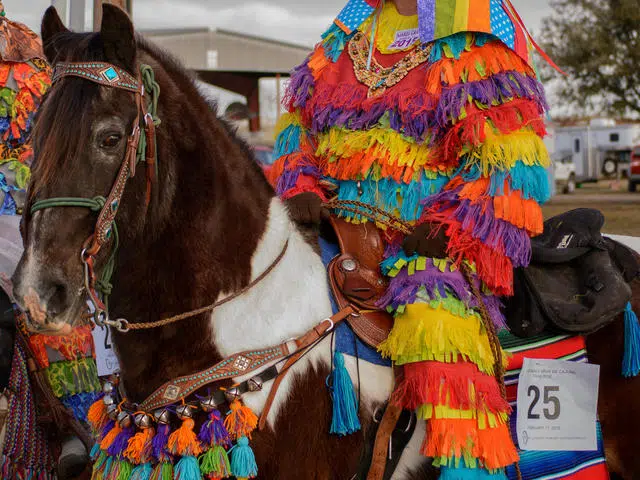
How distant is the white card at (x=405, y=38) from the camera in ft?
9.24

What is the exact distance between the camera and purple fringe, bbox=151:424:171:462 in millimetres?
2207

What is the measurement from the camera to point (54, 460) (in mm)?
3564

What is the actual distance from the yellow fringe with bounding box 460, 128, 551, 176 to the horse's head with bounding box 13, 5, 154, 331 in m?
1.13

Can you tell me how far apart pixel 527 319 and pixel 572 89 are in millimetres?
22931

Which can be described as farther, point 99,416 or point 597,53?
point 597,53

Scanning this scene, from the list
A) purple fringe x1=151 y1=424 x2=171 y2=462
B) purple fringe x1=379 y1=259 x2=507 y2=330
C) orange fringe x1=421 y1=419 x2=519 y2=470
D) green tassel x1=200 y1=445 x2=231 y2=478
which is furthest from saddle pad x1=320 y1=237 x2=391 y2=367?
purple fringe x1=151 y1=424 x2=171 y2=462

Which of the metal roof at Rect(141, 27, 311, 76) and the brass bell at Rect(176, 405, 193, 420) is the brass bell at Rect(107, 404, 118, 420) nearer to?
the brass bell at Rect(176, 405, 193, 420)

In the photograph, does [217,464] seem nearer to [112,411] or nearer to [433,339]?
[112,411]

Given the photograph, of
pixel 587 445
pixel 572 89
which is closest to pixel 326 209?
pixel 587 445

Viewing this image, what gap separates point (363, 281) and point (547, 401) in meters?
0.87

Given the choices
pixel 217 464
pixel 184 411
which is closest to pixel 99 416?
pixel 184 411

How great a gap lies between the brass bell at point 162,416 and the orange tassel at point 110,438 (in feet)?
0.53

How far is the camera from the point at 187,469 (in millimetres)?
2156

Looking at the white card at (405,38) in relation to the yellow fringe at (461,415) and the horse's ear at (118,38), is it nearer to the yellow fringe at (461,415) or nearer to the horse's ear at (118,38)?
the horse's ear at (118,38)
